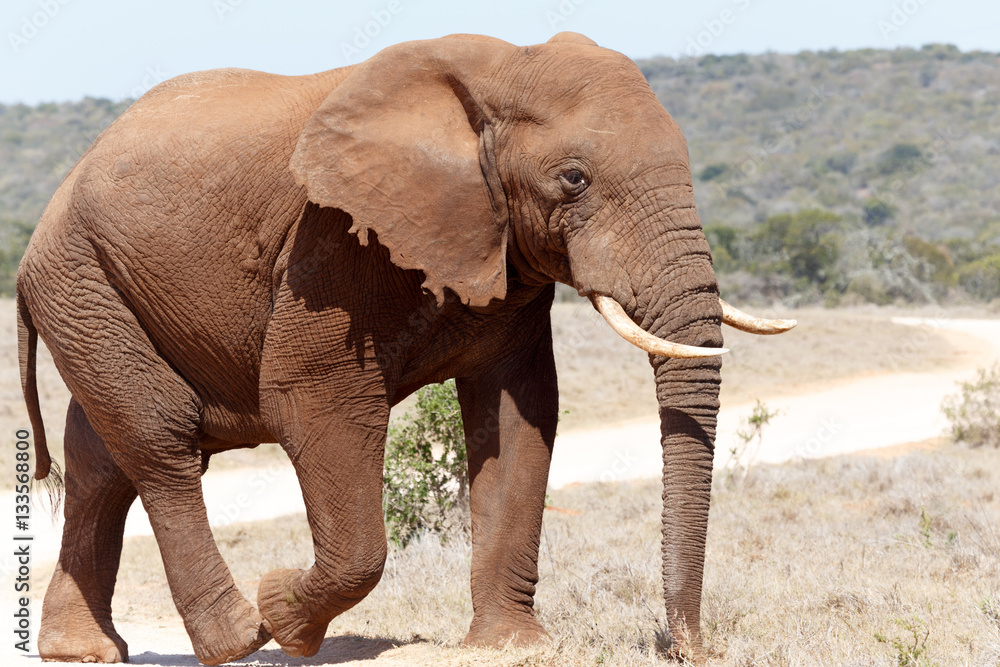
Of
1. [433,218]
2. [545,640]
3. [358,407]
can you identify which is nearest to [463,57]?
[433,218]

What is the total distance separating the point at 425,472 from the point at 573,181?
4979 mm

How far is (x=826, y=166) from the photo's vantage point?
78.1 m

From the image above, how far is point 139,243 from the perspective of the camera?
5.52 metres

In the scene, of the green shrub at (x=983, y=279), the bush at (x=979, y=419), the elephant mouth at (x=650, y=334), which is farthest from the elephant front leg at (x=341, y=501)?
the green shrub at (x=983, y=279)

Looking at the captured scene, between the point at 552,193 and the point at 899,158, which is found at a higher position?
the point at 552,193

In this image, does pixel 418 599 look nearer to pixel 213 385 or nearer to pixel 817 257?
pixel 213 385

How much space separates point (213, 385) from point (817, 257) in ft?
118

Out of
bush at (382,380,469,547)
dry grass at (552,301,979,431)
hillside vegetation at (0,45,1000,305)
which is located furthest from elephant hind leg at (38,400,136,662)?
hillside vegetation at (0,45,1000,305)

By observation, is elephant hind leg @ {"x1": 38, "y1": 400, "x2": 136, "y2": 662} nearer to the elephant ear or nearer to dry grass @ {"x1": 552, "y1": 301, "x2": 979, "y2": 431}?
the elephant ear

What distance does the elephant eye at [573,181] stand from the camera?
15.8 feet

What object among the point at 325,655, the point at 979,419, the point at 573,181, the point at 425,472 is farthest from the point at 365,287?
the point at 979,419

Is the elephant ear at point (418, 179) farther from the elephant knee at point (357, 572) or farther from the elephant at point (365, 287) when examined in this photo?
the elephant knee at point (357, 572)

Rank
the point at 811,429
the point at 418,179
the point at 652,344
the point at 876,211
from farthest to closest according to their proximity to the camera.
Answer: the point at 876,211
the point at 811,429
the point at 418,179
the point at 652,344

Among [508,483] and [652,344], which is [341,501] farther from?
[652,344]
